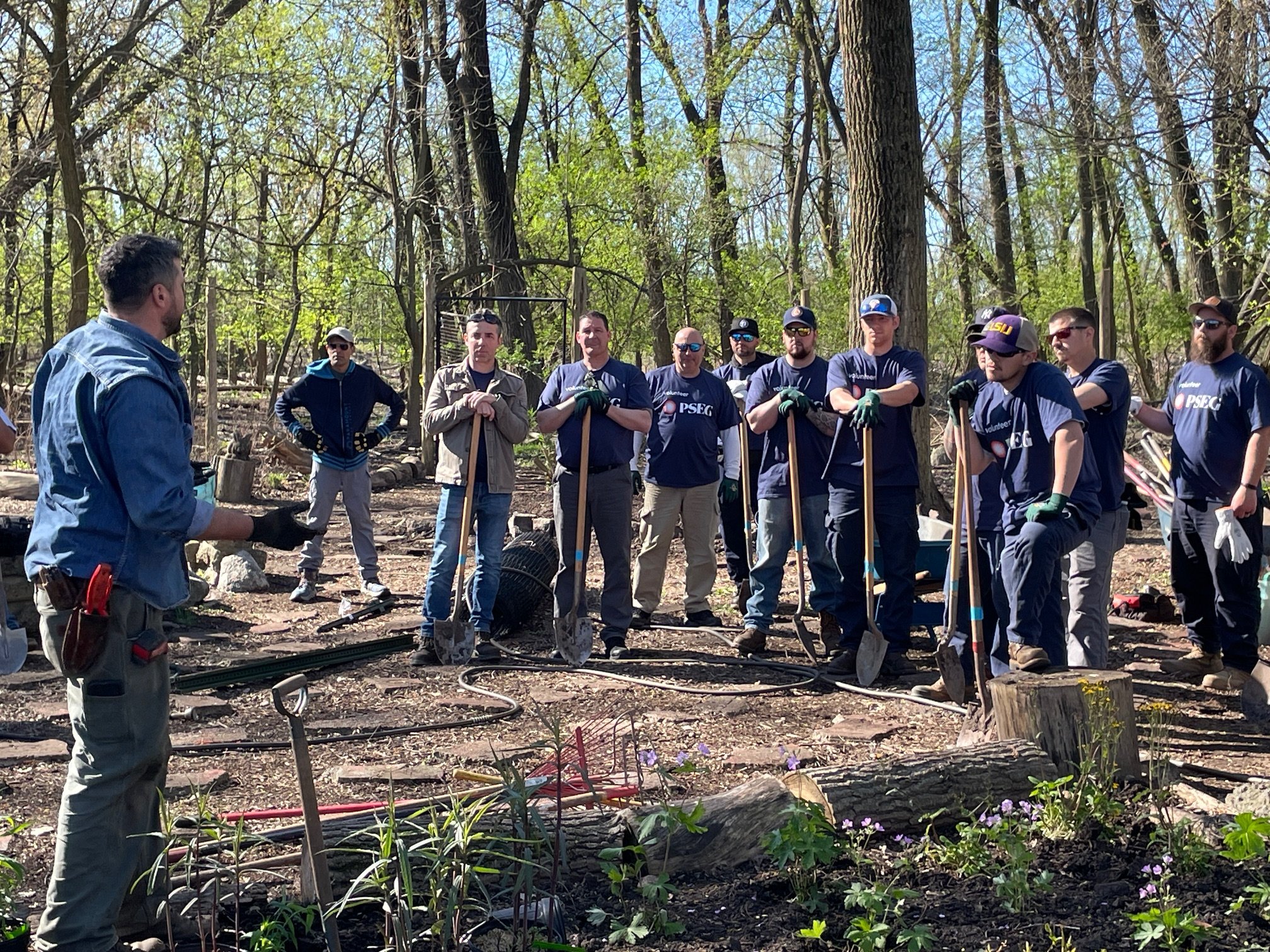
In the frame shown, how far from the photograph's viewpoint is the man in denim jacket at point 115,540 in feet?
10.5

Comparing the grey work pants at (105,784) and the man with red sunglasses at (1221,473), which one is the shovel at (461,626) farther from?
the grey work pants at (105,784)

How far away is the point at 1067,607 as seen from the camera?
6.89 metres

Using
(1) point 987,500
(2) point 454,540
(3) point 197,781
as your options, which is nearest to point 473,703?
(2) point 454,540

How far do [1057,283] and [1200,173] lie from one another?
12.8 metres

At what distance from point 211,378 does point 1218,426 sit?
11.4 meters

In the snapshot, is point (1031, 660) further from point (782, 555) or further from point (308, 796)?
point (308, 796)

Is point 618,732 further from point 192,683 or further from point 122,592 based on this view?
point 122,592

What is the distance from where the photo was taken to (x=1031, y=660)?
16.6 ft

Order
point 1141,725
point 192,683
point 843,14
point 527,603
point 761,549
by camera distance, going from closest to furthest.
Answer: point 1141,725, point 192,683, point 761,549, point 527,603, point 843,14

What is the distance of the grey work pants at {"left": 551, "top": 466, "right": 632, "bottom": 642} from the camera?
7.45 m

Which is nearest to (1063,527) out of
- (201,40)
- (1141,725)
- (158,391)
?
(1141,725)

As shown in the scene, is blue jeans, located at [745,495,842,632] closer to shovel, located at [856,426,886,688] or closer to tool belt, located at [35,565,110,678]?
shovel, located at [856,426,886,688]

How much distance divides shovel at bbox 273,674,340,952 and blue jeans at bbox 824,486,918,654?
427 cm

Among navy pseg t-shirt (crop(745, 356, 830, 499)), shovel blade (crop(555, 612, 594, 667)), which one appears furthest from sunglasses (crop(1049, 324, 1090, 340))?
shovel blade (crop(555, 612, 594, 667))
